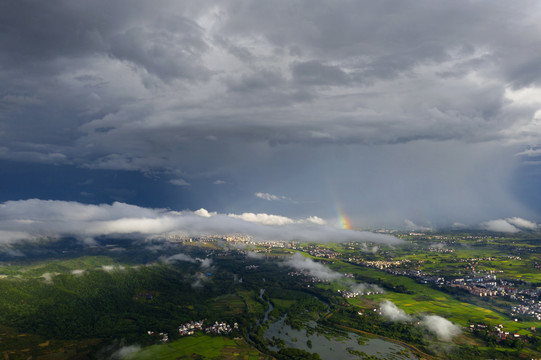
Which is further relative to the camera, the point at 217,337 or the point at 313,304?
the point at 313,304

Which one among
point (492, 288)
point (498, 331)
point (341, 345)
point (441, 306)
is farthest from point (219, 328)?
point (492, 288)

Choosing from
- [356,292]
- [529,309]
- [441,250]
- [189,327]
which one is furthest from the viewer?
[441,250]

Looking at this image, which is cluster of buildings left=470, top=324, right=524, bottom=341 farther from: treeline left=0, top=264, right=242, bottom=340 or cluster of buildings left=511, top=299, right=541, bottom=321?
treeline left=0, top=264, right=242, bottom=340

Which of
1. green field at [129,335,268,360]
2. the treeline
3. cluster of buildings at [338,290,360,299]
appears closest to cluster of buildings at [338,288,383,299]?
cluster of buildings at [338,290,360,299]

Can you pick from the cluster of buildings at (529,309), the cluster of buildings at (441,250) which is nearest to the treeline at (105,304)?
the cluster of buildings at (529,309)

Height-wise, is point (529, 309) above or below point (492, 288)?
below

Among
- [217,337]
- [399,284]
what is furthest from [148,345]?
[399,284]

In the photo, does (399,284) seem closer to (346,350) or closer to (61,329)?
(346,350)

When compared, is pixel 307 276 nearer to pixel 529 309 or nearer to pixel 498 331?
pixel 529 309
